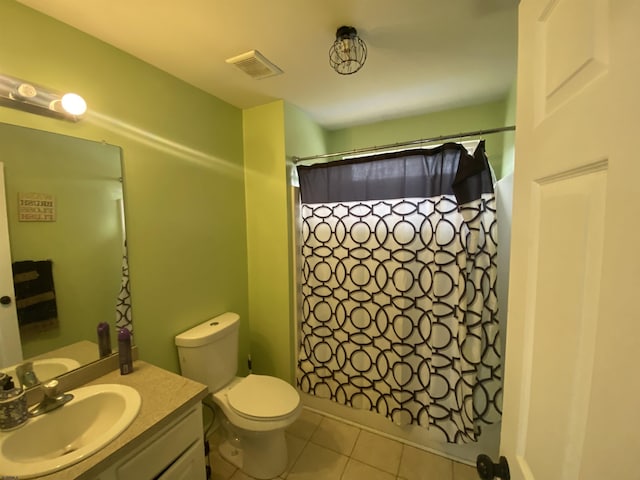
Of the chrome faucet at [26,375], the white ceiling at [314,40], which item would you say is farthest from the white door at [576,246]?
the chrome faucet at [26,375]

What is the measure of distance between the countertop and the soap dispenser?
268mm

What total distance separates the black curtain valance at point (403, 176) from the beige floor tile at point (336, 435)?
1607 millimetres

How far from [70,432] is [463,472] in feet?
6.53

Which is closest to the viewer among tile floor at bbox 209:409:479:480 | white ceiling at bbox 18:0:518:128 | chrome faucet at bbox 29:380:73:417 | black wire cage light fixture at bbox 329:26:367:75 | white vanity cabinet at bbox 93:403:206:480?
white vanity cabinet at bbox 93:403:206:480

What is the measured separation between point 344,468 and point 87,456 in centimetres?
136

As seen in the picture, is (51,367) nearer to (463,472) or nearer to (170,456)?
(170,456)

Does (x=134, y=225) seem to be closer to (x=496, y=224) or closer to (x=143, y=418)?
(x=143, y=418)

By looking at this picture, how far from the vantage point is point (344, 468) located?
5.29 feet

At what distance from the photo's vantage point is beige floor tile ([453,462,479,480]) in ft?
5.17

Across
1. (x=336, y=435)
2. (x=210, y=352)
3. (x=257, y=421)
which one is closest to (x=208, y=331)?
(x=210, y=352)

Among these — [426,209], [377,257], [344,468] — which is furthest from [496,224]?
[344,468]

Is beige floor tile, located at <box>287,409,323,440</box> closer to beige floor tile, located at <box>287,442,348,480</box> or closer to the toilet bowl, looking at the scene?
beige floor tile, located at <box>287,442,348,480</box>

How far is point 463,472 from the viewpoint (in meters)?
1.60

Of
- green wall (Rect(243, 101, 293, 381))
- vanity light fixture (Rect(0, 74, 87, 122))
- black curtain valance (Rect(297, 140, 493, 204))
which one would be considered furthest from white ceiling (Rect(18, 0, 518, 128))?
black curtain valance (Rect(297, 140, 493, 204))
